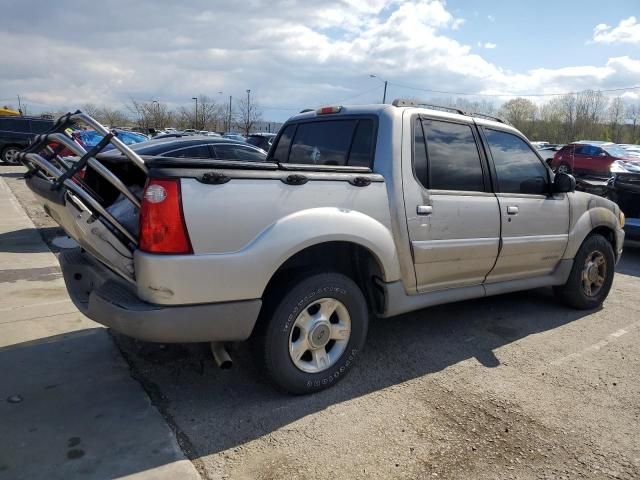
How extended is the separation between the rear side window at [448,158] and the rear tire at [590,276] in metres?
1.81

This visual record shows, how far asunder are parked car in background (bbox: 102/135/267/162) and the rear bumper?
4805 millimetres

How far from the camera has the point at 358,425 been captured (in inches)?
121

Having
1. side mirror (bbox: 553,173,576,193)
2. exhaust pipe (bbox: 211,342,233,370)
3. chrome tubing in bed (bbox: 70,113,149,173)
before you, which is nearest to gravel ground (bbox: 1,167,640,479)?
exhaust pipe (bbox: 211,342,233,370)

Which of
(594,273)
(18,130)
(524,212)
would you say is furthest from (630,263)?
(18,130)

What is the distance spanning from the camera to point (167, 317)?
275 centimetres

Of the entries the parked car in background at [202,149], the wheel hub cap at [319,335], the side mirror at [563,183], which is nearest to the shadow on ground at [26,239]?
the parked car in background at [202,149]

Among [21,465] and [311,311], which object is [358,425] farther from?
[21,465]

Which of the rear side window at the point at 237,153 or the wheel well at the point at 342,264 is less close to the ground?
the rear side window at the point at 237,153

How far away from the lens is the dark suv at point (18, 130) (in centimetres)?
1978

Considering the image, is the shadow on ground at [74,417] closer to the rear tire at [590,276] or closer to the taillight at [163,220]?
the taillight at [163,220]

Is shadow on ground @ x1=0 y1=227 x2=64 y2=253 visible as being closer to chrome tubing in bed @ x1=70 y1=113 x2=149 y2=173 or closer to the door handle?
chrome tubing in bed @ x1=70 y1=113 x2=149 y2=173

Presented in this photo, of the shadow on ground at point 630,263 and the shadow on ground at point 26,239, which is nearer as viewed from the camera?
the shadow on ground at point 26,239

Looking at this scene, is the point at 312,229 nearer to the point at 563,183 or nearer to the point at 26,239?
the point at 563,183

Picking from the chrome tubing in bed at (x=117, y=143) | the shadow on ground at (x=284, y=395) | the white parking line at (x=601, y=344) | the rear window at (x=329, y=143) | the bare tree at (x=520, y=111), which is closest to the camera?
the chrome tubing in bed at (x=117, y=143)
